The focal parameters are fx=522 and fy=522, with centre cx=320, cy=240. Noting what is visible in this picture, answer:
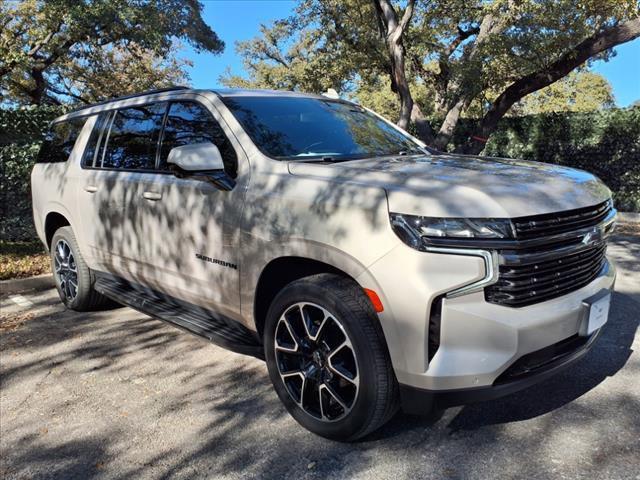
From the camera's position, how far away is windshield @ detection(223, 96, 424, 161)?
3.26 meters

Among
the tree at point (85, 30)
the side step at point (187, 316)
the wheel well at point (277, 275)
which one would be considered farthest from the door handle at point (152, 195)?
the tree at point (85, 30)

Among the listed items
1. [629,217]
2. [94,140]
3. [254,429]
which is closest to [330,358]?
[254,429]

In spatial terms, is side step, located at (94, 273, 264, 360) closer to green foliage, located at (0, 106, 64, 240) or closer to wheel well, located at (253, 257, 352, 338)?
wheel well, located at (253, 257, 352, 338)

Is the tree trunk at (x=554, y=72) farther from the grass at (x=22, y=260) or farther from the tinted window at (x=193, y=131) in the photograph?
the tinted window at (x=193, y=131)

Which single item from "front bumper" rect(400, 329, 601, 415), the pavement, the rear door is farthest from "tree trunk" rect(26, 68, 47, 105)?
"front bumper" rect(400, 329, 601, 415)

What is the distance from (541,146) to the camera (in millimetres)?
12469

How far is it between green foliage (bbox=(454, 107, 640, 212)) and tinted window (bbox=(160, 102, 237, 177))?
10484 mm

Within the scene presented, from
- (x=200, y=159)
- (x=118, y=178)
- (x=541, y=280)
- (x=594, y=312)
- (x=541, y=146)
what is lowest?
(x=594, y=312)

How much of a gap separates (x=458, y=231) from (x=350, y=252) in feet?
1.66

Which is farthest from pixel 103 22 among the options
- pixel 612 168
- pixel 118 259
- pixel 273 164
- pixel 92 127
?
pixel 612 168

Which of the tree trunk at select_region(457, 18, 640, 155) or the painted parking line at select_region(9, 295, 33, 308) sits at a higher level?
the tree trunk at select_region(457, 18, 640, 155)

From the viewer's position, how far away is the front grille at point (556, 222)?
2279 millimetres

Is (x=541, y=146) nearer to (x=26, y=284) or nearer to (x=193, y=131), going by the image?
(x=193, y=131)

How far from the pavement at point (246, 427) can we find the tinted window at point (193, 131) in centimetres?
146
